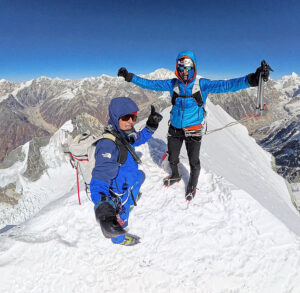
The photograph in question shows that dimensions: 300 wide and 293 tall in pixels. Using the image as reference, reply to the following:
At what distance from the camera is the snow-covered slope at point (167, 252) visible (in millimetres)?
5441

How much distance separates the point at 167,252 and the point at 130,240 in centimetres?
119

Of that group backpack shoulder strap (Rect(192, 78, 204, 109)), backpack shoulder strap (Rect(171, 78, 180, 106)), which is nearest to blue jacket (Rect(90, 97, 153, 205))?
backpack shoulder strap (Rect(171, 78, 180, 106))

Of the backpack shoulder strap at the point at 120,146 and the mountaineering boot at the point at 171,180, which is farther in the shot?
the mountaineering boot at the point at 171,180

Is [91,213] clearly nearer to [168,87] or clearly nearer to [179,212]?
[179,212]

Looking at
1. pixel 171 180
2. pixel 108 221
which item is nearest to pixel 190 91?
pixel 171 180

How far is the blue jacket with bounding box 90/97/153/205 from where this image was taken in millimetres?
4133

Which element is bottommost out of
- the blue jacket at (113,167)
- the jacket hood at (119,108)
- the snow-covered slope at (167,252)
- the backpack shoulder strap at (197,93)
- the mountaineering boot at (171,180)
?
the snow-covered slope at (167,252)

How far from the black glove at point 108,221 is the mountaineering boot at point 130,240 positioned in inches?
104

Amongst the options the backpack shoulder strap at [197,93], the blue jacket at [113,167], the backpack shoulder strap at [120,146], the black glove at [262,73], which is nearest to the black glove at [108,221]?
the blue jacket at [113,167]

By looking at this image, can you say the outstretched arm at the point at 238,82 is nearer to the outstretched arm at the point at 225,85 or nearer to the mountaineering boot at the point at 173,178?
the outstretched arm at the point at 225,85

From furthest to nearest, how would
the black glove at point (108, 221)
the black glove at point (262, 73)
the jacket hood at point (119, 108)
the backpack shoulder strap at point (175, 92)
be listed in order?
the backpack shoulder strap at point (175, 92) → the black glove at point (262, 73) → the jacket hood at point (119, 108) → the black glove at point (108, 221)

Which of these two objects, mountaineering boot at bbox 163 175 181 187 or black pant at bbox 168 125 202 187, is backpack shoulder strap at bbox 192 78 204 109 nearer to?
black pant at bbox 168 125 202 187

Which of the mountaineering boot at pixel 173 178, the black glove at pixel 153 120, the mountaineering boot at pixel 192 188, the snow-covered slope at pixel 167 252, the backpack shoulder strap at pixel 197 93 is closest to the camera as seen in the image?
the snow-covered slope at pixel 167 252

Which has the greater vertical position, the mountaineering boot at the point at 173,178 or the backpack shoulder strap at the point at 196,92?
the backpack shoulder strap at the point at 196,92
